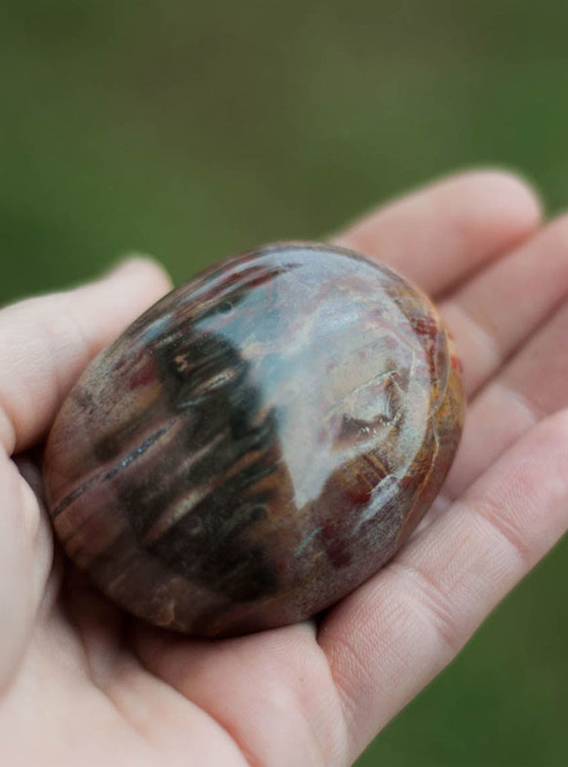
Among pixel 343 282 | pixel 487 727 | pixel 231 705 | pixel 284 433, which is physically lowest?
pixel 487 727

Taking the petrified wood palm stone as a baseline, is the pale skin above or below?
below

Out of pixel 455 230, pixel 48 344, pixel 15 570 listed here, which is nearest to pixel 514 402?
pixel 455 230

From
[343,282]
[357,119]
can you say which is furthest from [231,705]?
[357,119]

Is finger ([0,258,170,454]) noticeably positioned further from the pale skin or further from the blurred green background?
the blurred green background

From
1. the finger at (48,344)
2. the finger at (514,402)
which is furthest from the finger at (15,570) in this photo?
the finger at (514,402)

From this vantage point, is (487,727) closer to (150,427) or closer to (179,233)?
(150,427)

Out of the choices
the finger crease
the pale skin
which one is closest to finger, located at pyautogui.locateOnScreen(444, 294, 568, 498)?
the pale skin

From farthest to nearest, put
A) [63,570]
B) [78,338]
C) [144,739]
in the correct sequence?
[78,338], [63,570], [144,739]
